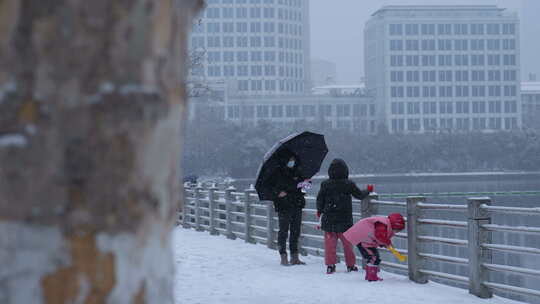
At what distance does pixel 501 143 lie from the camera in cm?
10081

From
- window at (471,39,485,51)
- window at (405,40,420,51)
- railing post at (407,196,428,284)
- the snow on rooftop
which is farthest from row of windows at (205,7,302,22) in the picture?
railing post at (407,196,428,284)

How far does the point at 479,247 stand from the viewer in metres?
8.56

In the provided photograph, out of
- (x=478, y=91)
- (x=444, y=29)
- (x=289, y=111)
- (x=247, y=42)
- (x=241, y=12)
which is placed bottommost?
(x=289, y=111)

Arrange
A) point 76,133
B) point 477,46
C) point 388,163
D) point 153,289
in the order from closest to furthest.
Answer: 1. point 76,133
2. point 153,289
3. point 388,163
4. point 477,46

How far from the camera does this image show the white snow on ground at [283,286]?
877cm

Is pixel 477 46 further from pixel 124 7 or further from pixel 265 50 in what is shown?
pixel 124 7

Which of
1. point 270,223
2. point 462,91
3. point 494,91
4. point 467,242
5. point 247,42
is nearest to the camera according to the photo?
point 467,242

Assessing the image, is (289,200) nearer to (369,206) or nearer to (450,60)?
(369,206)

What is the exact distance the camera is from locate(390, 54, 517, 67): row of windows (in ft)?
440

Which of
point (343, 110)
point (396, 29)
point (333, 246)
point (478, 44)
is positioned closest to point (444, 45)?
point (478, 44)

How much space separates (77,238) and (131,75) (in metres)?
0.33

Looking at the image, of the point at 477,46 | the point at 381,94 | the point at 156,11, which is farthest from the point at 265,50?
the point at 156,11

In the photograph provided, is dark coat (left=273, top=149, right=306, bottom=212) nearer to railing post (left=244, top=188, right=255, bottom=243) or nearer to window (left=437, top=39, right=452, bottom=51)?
railing post (left=244, top=188, right=255, bottom=243)

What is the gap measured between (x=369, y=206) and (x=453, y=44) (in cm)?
12705
